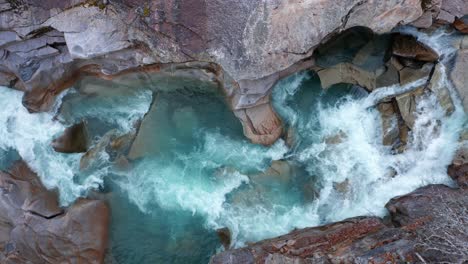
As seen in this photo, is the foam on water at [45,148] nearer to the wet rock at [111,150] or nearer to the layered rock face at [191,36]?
the wet rock at [111,150]

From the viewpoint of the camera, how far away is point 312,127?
970 cm

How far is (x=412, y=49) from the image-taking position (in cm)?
872

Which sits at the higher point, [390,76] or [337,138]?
[390,76]

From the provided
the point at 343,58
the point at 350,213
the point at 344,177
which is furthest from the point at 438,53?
the point at 350,213

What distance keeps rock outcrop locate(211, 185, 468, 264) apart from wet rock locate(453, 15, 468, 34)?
3.52 m

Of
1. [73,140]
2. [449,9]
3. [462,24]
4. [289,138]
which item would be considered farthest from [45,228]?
[462,24]

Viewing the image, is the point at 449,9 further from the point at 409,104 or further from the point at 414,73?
the point at 409,104

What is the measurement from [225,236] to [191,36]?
15.8 ft

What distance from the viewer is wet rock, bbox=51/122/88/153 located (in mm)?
9688

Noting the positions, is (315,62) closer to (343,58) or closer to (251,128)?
(343,58)

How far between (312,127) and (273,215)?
244 cm

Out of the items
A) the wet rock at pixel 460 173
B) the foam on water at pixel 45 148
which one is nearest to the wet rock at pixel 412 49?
the wet rock at pixel 460 173

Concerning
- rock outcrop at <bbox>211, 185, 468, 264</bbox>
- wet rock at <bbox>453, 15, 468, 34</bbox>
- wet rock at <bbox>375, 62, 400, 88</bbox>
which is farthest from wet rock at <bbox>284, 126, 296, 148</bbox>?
wet rock at <bbox>453, 15, 468, 34</bbox>

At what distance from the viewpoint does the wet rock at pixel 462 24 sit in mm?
8047
